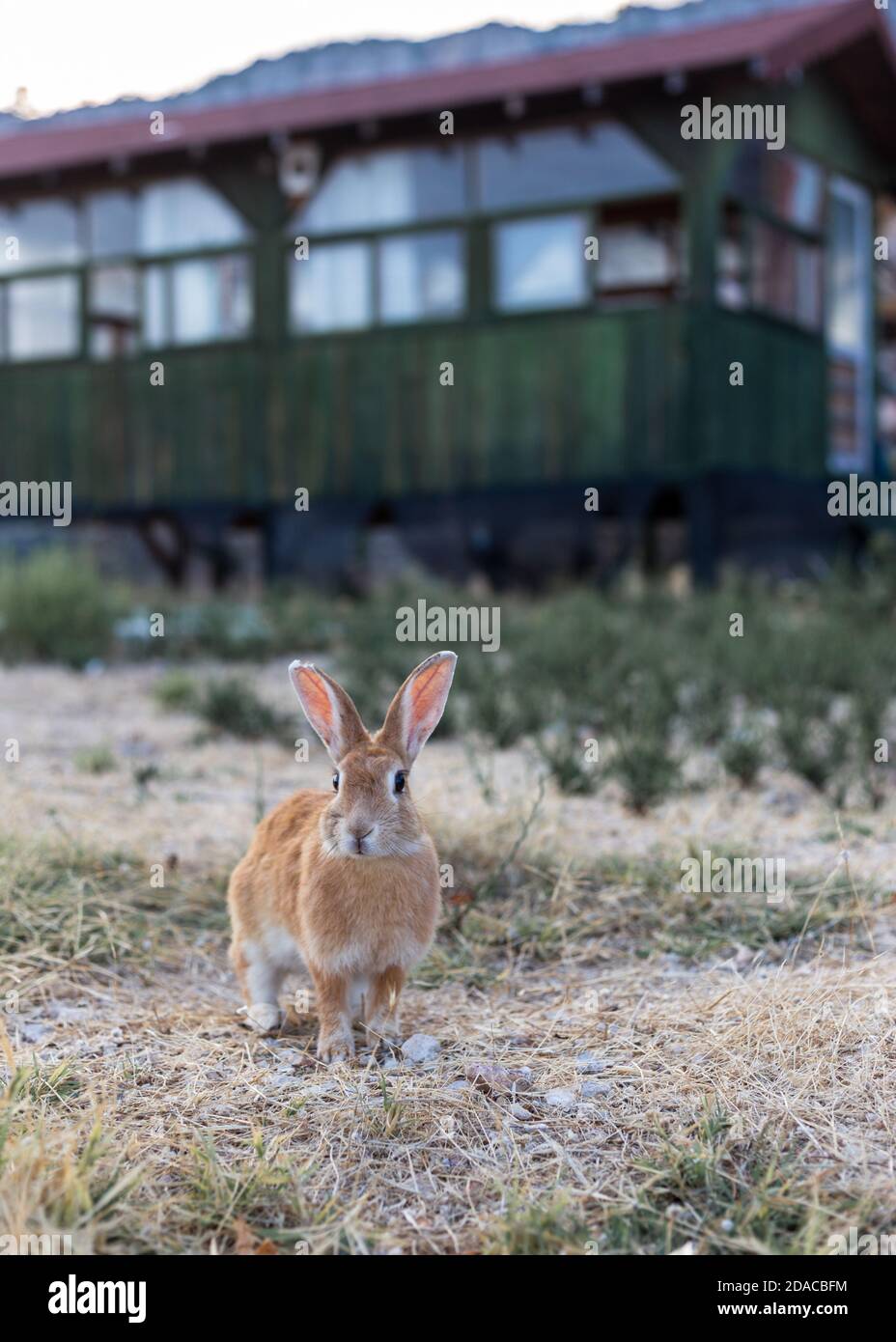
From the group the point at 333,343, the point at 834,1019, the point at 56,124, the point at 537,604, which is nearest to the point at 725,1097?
the point at 834,1019

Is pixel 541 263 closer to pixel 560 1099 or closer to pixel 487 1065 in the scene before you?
pixel 487 1065

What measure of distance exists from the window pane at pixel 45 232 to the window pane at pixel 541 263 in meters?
4.91

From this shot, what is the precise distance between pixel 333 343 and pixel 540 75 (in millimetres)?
3131

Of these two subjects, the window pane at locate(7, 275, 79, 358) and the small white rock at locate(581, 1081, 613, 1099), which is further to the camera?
the window pane at locate(7, 275, 79, 358)

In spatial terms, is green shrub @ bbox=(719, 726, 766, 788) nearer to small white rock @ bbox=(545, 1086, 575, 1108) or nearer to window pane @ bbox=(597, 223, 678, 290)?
small white rock @ bbox=(545, 1086, 575, 1108)

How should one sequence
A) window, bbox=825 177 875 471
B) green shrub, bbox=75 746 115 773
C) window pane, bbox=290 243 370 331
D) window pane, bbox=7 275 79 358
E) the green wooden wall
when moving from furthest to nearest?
window pane, bbox=7 275 79 358 → window, bbox=825 177 875 471 → window pane, bbox=290 243 370 331 → the green wooden wall → green shrub, bbox=75 746 115 773

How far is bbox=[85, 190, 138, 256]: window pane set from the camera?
49.7ft

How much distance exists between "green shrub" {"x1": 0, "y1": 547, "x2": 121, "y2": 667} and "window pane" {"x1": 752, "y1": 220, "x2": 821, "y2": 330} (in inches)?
268

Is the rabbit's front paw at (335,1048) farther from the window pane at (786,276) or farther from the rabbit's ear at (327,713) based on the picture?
the window pane at (786,276)

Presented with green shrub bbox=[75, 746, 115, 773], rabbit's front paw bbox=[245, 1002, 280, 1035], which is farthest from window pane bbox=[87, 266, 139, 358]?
rabbit's front paw bbox=[245, 1002, 280, 1035]

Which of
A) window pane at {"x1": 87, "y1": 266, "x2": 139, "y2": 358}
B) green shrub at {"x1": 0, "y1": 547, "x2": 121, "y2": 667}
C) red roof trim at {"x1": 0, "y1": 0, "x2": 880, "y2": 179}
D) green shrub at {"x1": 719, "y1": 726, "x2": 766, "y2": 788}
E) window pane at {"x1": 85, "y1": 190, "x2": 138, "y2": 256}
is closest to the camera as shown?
green shrub at {"x1": 719, "y1": 726, "x2": 766, "y2": 788}

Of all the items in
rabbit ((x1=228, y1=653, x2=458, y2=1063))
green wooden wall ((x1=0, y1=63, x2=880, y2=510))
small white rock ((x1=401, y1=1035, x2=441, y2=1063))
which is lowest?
small white rock ((x1=401, y1=1035, x2=441, y2=1063))

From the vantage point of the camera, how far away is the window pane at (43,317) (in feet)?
51.0

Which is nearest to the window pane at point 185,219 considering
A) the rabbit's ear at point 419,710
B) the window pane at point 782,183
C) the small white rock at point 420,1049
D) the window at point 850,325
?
the window pane at point 782,183
